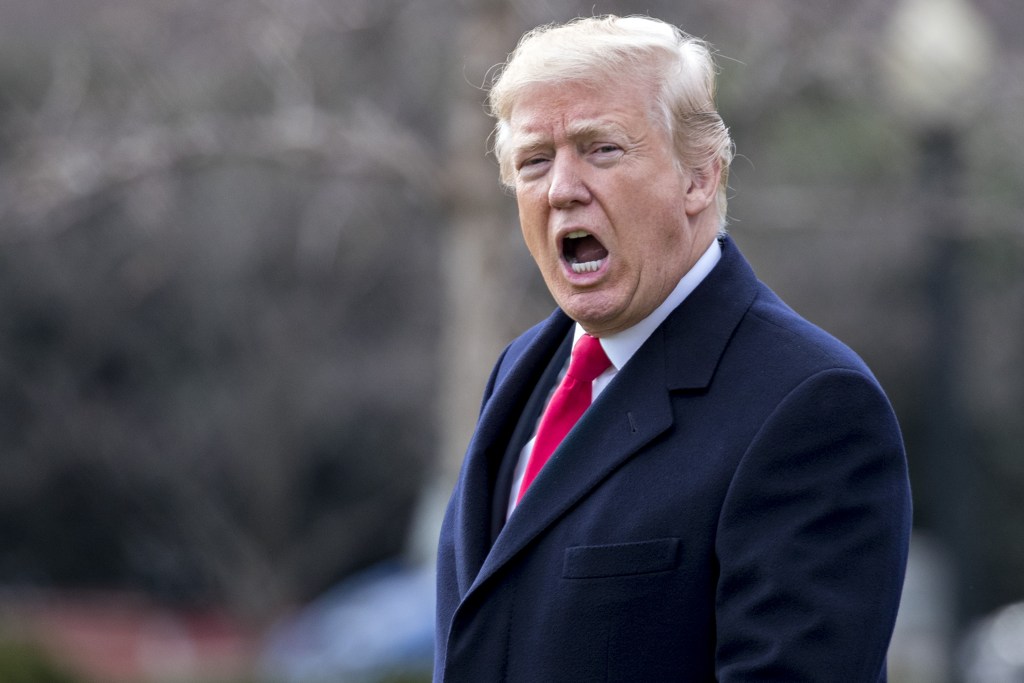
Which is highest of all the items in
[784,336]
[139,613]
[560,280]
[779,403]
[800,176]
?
[800,176]

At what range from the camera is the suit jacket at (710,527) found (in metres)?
2.14

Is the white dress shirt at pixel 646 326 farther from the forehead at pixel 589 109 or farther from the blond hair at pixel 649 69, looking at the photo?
the forehead at pixel 589 109

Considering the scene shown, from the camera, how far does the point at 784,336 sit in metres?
2.38

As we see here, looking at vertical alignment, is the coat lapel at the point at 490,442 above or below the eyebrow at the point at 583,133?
below

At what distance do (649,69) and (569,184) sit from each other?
0.77ft

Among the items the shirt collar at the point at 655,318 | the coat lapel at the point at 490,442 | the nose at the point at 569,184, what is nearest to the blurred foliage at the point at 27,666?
the coat lapel at the point at 490,442

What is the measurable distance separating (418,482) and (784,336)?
1265 cm

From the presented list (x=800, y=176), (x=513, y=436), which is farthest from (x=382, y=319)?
(x=513, y=436)

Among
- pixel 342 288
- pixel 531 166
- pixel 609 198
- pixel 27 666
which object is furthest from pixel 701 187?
pixel 342 288

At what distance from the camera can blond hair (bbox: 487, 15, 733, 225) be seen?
2.44 meters

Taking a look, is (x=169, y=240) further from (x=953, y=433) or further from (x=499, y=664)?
(x=499, y=664)

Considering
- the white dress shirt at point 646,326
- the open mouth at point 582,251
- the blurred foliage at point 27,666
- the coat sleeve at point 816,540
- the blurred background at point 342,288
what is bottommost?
the coat sleeve at point 816,540

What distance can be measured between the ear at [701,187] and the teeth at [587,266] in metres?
0.18

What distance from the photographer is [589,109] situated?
2.44m
